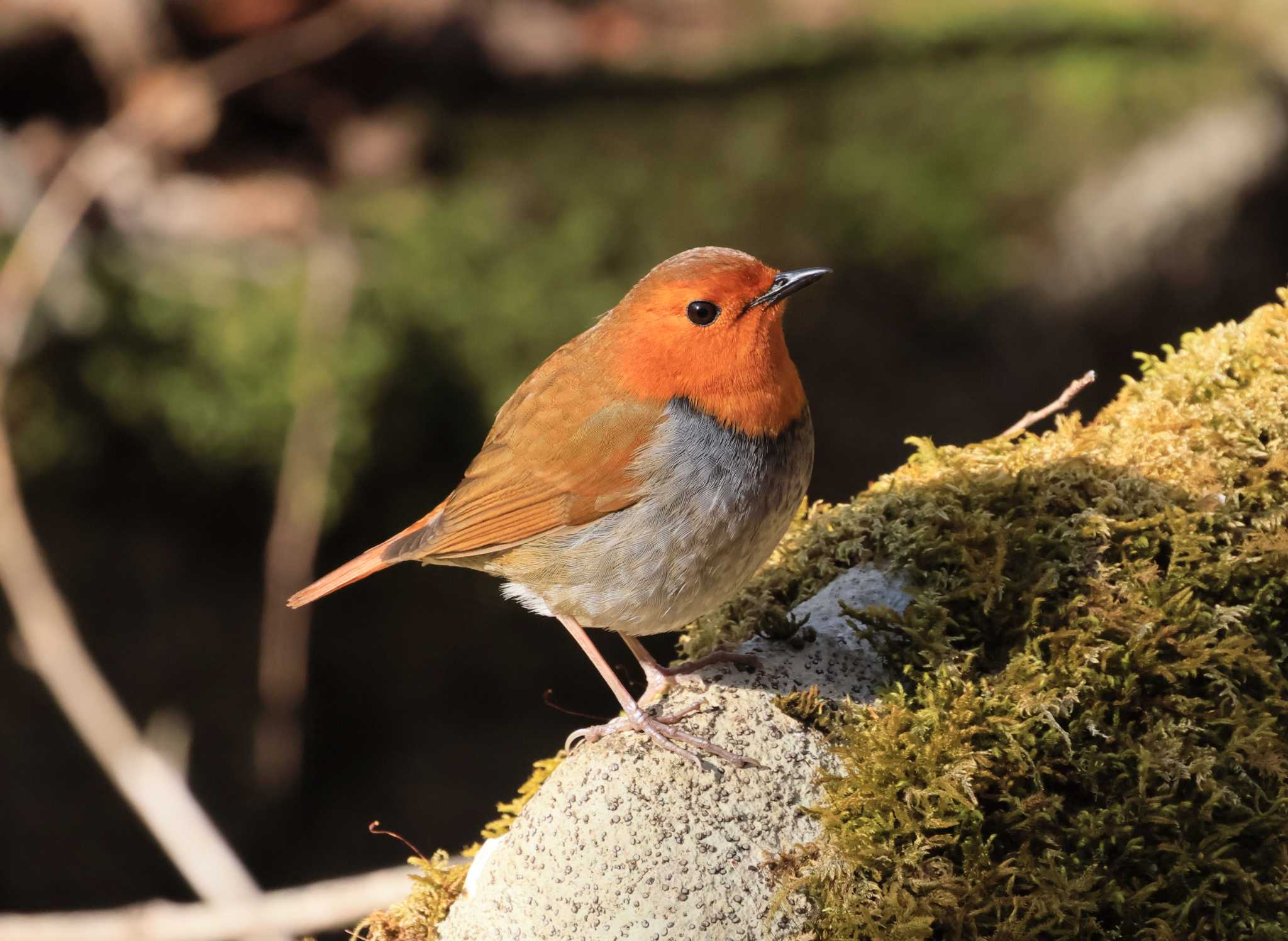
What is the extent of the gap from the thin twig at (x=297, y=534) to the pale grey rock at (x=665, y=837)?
3.19 metres

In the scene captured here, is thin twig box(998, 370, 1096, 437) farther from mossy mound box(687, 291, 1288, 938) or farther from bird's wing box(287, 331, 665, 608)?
bird's wing box(287, 331, 665, 608)

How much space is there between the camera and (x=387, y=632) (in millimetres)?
5477

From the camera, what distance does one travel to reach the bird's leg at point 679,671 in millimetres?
2391

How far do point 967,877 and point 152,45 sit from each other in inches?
236

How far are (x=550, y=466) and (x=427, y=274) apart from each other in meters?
3.07

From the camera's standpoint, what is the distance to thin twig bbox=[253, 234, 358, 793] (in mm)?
5211

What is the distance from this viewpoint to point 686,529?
2.56 meters

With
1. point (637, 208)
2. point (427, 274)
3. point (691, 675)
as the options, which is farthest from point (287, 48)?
point (691, 675)

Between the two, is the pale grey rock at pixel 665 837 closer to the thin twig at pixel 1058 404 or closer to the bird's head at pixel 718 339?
the bird's head at pixel 718 339

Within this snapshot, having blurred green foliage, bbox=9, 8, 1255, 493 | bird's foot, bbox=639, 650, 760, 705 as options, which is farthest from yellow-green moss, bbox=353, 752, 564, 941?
blurred green foliage, bbox=9, 8, 1255, 493

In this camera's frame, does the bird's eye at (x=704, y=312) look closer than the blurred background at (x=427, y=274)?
Yes

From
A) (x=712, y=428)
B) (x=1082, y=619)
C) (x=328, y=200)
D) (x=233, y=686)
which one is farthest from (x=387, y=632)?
Answer: (x=1082, y=619)

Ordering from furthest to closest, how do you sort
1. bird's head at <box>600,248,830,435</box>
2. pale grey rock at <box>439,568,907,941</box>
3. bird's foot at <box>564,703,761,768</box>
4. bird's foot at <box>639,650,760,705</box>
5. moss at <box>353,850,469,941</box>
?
bird's head at <box>600,248,830,435</box> < bird's foot at <box>639,650,760,705</box> < moss at <box>353,850,469,941</box> < bird's foot at <box>564,703,761,768</box> < pale grey rock at <box>439,568,907,941</box>

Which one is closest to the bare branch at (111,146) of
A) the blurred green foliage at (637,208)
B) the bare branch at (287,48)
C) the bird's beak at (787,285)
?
the bare branch at (287,48)
